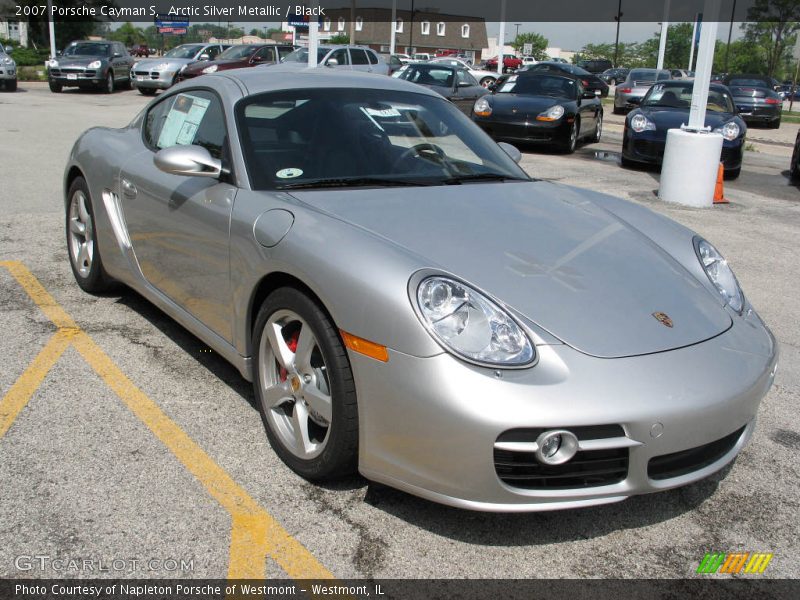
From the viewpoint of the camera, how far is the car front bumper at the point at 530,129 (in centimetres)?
1349

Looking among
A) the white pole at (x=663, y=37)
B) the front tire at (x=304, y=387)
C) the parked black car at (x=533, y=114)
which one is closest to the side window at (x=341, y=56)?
the parked black car at (x=533, y=114)

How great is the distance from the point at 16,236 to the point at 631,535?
574cm

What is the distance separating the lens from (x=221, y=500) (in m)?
2.90

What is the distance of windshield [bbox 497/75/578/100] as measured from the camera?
562 inches

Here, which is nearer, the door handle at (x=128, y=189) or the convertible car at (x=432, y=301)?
the convertible car at (x=432, y=301)

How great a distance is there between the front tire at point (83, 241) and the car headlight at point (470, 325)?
2.90 m

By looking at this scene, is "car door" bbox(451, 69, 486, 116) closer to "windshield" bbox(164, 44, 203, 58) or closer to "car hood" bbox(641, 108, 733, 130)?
"car hood" bbox(641, 108, 733, 130)

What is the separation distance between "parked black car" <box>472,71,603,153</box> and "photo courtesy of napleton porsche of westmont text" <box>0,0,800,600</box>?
9.48m

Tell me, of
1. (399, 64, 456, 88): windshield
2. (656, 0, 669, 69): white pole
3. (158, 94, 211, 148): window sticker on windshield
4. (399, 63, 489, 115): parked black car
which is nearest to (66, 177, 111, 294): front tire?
(158, 94, 211, 148): window sticker on windshield

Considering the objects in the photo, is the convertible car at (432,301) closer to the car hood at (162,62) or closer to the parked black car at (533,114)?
the parked black car at (533,114)

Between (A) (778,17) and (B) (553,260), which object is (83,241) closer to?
(B) (553,260)

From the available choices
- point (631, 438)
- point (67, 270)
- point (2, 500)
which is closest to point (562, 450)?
point (631, 438)

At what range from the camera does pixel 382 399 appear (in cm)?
256

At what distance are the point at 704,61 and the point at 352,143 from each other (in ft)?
23.9
